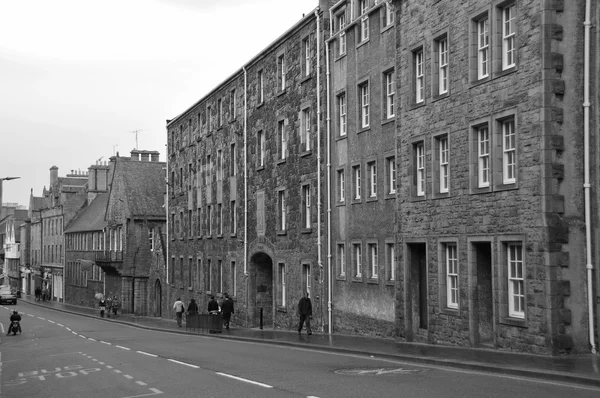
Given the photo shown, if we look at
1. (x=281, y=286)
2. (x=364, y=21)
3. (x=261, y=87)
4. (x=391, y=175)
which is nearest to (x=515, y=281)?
(x=391, y=175)

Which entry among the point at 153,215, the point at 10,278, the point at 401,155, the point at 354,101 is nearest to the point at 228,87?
the point at 354,101

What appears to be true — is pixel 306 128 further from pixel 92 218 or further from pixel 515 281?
pixel 92 218

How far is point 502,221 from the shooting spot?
20125 mm

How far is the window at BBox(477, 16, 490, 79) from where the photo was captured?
21.2 m

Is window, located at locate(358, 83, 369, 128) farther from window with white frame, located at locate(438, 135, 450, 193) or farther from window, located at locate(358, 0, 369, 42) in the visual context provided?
A: window with white frame, located at locate(438, 135, 450, 193)

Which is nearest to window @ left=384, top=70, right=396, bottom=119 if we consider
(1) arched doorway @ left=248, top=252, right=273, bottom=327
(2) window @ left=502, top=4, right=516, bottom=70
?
(2) window @ left=502, top=4, right=516, bottom=70

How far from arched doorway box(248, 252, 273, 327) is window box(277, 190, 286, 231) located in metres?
4.22

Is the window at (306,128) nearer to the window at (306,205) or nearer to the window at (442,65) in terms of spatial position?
the window at (306,205)

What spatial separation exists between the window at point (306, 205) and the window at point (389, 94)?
25.5 ft

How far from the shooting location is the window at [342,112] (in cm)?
3164

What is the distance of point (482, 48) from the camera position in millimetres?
21328

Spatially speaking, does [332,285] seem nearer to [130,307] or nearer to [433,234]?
[433,234]

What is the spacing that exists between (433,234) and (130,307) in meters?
50.9


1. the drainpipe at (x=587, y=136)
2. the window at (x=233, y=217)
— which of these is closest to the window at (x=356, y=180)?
the drainpipe at (x=587, y=136)
